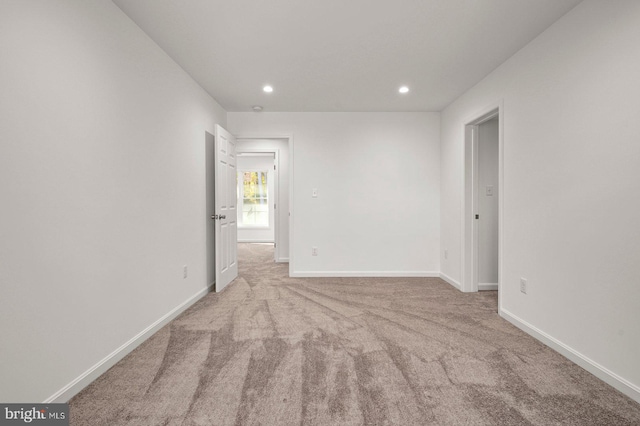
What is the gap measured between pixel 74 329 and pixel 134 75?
5.74 feet

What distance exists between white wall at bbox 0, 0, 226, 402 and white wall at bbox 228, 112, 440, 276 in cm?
198

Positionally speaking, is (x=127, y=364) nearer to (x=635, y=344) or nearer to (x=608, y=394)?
(x=608, y=394)

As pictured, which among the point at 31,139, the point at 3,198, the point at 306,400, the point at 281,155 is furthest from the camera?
the point at 281,155

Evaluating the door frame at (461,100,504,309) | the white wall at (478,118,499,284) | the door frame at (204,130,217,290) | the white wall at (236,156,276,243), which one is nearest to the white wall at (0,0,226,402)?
the door frame at (204,130,217,290)

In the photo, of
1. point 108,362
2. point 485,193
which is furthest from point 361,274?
point 108,362

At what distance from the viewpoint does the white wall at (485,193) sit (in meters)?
3.70

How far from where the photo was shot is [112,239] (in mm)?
2020

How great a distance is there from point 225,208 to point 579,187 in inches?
137

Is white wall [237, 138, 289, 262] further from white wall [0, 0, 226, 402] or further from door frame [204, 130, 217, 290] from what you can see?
white wall [0, 0, 226, 402]

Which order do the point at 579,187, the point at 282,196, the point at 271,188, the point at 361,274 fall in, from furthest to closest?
1. the point at 271,188
2. the point at 282,196
3. the point at 361,274
4. the point at 579,187

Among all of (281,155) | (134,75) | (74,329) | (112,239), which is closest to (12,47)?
(134,75)

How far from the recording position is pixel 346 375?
188 cm

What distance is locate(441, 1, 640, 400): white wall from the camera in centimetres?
174

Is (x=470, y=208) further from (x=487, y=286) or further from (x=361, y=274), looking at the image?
(x=361, y=274)
